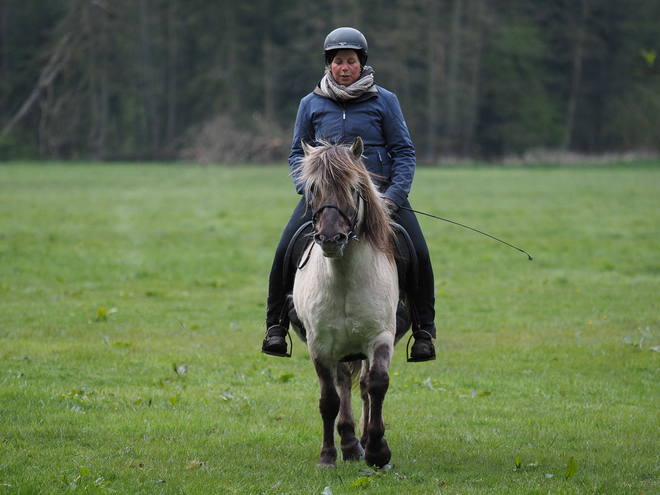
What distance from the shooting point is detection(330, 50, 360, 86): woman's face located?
238 inches

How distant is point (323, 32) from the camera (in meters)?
63.8

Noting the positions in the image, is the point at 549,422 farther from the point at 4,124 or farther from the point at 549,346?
the point at 4,124

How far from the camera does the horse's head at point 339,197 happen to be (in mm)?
4875

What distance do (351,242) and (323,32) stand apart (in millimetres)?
60836

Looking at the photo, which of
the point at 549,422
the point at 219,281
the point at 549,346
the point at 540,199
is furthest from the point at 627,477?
the point at 540,199

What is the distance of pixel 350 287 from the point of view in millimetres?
5418

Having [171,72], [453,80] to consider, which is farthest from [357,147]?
[171,72]

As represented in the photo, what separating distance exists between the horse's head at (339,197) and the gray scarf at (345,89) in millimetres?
680

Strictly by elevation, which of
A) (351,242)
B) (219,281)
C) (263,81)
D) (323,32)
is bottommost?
(219,281)

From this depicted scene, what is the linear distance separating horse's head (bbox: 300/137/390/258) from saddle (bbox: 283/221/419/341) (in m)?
0.58

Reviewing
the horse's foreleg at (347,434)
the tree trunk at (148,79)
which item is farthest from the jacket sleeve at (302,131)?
the tree trunk at (148,79)

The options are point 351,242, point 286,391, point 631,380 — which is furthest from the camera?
point 631,380

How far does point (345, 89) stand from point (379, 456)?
265 cm

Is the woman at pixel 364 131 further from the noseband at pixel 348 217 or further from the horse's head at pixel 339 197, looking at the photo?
the noseband at pixel 348 217
